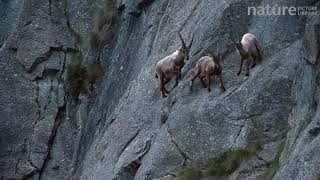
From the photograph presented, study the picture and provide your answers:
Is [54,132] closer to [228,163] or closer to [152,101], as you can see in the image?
[152,101]

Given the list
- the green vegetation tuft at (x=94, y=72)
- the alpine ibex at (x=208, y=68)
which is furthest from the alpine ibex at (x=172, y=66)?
the green vegetation tuft at (x=94, y=72)

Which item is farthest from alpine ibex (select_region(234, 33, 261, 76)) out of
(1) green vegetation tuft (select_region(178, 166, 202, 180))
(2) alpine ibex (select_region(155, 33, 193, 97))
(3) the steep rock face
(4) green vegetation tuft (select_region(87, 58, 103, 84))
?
(4) green vegetation tuft (select_region(87, 58, 103, 84))

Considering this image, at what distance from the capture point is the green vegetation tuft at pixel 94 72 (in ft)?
95.7

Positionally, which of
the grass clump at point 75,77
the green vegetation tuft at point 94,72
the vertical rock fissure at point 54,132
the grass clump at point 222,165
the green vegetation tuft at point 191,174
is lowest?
the vertical rock fissure at point 54,132

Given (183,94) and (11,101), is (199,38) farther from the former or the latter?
(11,101)

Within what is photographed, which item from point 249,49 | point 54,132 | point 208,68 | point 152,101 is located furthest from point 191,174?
point 54,132

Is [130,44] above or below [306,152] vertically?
below

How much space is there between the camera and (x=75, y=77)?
30344 mm

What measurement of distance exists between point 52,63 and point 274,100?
14.8m

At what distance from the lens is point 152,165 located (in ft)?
64.8

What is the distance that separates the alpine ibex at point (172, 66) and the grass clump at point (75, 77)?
28.4 feet

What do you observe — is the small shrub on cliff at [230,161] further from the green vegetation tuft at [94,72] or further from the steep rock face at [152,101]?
the green vegetation tuft at [94,72]

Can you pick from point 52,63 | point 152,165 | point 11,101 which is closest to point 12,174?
point 11,101

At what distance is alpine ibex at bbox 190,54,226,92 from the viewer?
65.0 ft
